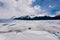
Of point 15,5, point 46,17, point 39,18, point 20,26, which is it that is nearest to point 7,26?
point 20,26

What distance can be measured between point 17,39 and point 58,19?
72cm

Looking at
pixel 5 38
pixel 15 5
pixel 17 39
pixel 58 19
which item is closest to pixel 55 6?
pixel 58 19

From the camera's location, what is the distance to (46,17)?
1643 millimetres

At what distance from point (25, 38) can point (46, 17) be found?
1.57 feet

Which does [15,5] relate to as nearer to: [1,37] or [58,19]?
[1,37]

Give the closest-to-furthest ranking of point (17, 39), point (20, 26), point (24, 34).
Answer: point (17, 39) < point (24, 34) < point (20, 26)

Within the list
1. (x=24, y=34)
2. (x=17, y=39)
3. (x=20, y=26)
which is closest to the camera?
(x=17, y=39)

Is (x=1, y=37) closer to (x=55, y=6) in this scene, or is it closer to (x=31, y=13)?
(x=31, y=13)

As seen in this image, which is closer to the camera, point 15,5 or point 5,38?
point 5,38

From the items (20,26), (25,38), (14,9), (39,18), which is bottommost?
(25,38)

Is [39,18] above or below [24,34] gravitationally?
above

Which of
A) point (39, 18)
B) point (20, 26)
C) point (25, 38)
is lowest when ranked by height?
point (25, 38)

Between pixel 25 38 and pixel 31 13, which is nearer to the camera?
pixel 25 38

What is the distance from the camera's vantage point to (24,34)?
1514mm
